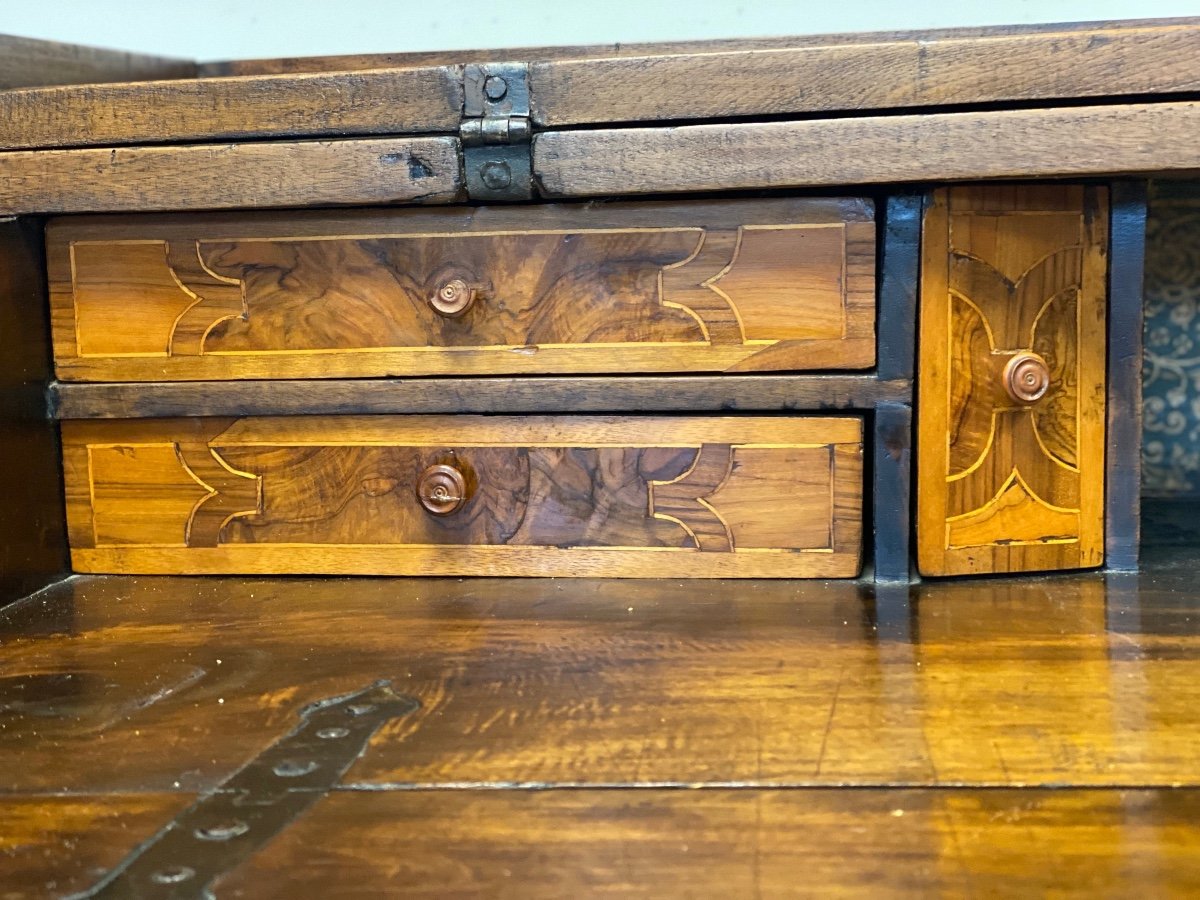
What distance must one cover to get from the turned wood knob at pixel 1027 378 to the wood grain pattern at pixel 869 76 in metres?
0.23

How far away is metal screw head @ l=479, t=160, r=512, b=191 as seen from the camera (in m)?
1.07

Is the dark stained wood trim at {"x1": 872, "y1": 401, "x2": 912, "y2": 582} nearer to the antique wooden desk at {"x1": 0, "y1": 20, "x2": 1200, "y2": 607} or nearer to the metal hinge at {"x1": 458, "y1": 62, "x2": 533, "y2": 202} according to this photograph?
the antique wooden desk at {"x1": 0, "y1": 20, "x2": 1200, "y2": 607}

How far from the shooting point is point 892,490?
3.61 feet

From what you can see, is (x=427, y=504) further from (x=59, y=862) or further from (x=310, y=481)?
(x=59, y=862)

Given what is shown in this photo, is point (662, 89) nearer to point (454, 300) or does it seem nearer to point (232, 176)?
point (454, 300)

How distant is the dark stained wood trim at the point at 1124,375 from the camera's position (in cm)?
108

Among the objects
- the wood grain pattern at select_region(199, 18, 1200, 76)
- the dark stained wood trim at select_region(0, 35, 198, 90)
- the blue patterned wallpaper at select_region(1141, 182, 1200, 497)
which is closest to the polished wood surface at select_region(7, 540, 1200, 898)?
the blue patterned wallpaper at select_region(1141, 182, 1200, 497)

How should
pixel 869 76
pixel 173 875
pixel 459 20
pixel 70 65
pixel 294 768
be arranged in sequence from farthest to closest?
1. pixel 459 20
2. pixel 70 65
3. pixel 869 76
4. pixel 294 768
5. pixel 173 875

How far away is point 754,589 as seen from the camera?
111cm

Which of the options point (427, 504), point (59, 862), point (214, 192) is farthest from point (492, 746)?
point (214, 192)

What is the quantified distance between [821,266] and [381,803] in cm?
66

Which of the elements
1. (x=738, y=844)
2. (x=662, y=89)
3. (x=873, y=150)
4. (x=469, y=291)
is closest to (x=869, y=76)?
(x=873, y=150)

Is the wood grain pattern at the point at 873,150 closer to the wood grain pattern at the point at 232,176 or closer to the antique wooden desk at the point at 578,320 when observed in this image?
the antique wooden desk at the point at 578,320

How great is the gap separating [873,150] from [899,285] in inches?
5.2
